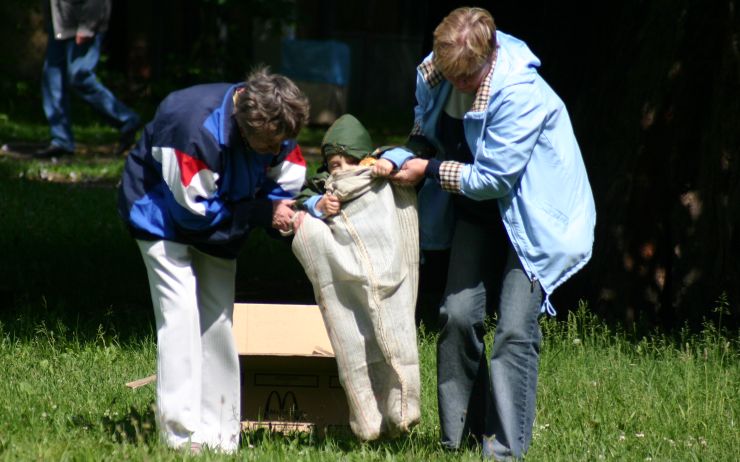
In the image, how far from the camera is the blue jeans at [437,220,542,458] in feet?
14.5

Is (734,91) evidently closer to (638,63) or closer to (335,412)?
(638,63)

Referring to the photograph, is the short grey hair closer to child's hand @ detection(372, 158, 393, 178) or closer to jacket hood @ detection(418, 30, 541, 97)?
child's hand @ detection(372, 158, 393, 178)

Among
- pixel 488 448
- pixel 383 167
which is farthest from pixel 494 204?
pixel 488 448

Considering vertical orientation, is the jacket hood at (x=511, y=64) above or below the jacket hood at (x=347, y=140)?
above

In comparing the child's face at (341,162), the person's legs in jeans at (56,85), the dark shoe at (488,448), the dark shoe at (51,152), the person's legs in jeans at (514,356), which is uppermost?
the child's face at (341,162)

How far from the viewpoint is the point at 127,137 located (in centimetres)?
1220

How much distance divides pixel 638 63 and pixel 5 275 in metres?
4.35

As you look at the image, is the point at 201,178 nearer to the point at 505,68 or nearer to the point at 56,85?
the point at 505,68

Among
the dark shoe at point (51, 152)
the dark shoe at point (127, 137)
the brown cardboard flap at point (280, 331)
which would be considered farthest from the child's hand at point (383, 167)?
the dark shoe at point (51, 152)

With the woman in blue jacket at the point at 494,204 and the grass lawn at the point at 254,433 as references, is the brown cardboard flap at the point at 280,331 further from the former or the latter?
the woman in blue jacket at the point at 494,204

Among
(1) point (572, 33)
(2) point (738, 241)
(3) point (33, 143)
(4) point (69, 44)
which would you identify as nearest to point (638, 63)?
(1) point (572, 33)

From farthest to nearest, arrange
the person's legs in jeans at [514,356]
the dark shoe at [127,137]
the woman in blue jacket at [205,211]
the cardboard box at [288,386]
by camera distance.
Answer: the dark shoe at [127,137]
the cardboard box at [288,386]
the person's legs in jeans at [514,356]
the woman in blue jacket at [205,211]

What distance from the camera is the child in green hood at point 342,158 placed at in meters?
4.50

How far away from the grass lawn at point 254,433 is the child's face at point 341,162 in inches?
43.1
